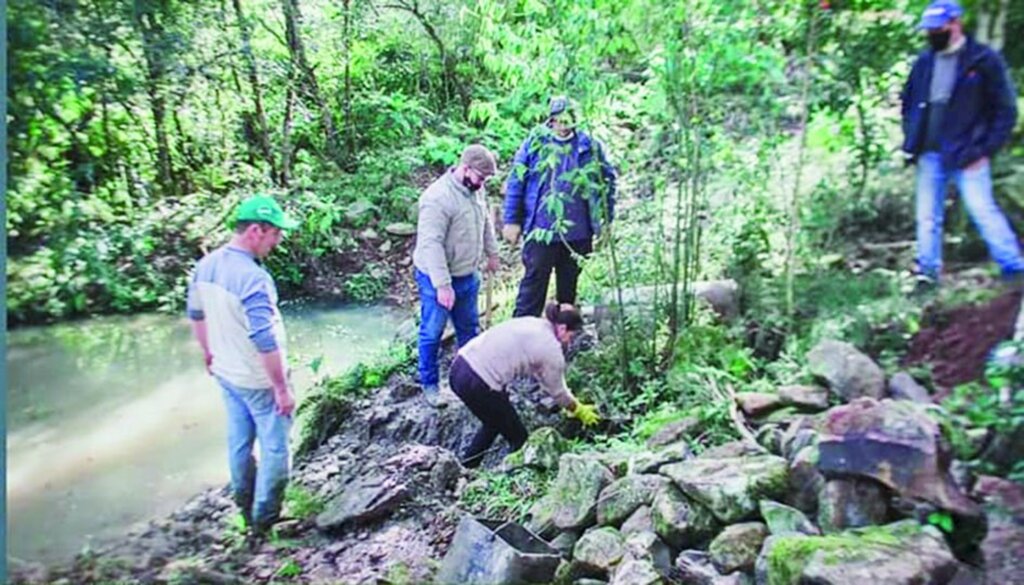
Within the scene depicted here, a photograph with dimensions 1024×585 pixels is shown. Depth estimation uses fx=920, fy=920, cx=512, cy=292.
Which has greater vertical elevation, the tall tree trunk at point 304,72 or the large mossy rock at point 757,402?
the tall tree trunk at point 304,72

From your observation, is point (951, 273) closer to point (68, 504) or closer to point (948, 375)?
point (948, 375)

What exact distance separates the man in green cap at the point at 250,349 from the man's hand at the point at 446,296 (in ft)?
1.69

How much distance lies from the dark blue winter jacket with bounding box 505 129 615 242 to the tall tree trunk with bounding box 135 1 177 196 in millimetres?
857

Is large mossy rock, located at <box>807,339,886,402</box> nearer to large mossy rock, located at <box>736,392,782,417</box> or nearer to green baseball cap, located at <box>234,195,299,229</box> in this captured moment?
large mossy rock, located at <box>736,392,782,417</box>

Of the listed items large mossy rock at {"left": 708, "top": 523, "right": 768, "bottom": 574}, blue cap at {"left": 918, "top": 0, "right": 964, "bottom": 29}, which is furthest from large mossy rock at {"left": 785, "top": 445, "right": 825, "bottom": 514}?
blue cap at {"left": 918, "top": 0, "right": 964, "bottom": 29}

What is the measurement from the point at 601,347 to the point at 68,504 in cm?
139

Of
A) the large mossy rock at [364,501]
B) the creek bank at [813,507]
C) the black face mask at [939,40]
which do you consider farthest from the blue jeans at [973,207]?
the large mossy rock at [364,501]

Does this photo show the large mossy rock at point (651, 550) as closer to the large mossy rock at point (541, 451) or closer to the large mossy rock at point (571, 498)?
the large mossy rock at point (571, 498)

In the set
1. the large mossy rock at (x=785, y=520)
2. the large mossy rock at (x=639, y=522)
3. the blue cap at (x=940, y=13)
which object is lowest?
the large mossy rock at (x=639, y=522)

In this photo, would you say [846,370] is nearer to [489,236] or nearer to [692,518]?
[692,518]

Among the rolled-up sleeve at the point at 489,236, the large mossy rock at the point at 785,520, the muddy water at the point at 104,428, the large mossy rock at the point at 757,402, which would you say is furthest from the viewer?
the rolled-up sleeve at the point at 489,236

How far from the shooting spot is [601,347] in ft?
8.50

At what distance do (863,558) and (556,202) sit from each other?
1154 millimetres

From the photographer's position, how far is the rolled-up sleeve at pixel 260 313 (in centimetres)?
184
